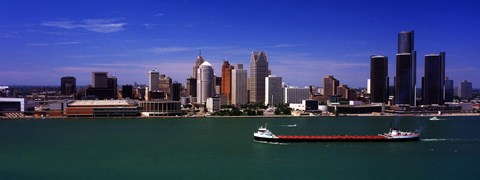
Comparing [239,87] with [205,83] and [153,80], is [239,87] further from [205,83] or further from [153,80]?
[153,80]

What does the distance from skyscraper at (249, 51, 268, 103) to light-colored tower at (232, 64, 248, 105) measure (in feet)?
3.57

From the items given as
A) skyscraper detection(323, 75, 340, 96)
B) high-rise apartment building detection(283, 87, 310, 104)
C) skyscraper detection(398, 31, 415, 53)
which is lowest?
high-rise apartment building detection(283, 87, 310, 104)

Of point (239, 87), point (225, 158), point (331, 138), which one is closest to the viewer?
point (225, 158)

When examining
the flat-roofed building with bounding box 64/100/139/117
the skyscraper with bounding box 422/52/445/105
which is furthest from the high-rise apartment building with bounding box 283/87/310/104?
the flat-roofed building with bounding box 64/100/139/117

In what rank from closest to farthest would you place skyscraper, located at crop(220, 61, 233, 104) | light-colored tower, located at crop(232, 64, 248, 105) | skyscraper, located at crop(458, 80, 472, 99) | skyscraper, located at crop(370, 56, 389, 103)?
skyscraper, located at crop(370, 56, 389, 103) < light-colored tower, located at crop(232, 64, 248, 105) < skyscraper, located at crop(220, 61, 233, 104) < skyscraper, located at crop(458, 80, 472, 99)

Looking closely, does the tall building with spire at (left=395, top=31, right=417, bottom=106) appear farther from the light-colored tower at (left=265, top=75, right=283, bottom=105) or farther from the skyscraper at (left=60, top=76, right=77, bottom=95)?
the skyscraper at (left=60, top=76, right=77, bottom=95)

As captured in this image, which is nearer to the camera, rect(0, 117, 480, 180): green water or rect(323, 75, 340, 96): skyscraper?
rect(0, 117, 480, 180): green water

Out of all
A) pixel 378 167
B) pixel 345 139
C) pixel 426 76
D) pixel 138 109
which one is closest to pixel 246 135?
pixel 345 139

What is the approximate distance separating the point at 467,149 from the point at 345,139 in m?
4.59

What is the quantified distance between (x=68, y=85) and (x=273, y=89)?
31.1 meters

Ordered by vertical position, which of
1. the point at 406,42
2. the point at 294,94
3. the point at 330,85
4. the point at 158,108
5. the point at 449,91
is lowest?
the point at 158,108

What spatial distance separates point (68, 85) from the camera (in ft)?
237

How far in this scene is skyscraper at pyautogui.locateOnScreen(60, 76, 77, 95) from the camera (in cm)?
7175

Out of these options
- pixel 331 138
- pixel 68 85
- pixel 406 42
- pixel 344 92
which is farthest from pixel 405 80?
pixel 68 85
